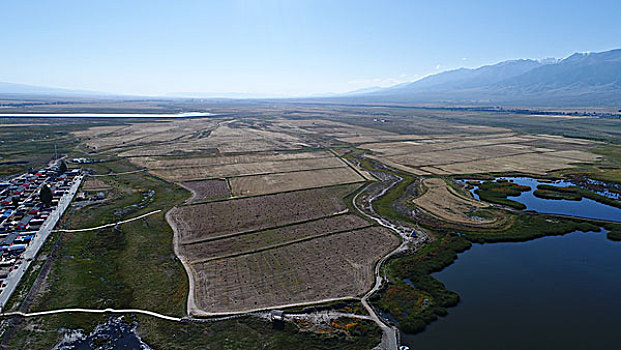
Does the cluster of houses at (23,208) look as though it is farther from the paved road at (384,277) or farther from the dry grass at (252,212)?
the paved road at (384,277)

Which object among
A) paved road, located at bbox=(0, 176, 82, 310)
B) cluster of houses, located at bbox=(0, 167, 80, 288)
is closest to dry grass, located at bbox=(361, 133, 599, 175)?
paved road, located at bbox=(0, 176, 82, 310)

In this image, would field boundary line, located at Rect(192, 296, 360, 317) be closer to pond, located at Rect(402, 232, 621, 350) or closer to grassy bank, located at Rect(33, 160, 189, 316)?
grassy bank, located at Rect(33, 160, 189, 316)

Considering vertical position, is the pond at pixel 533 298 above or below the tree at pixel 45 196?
below

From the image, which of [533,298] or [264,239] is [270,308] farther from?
[533,298]

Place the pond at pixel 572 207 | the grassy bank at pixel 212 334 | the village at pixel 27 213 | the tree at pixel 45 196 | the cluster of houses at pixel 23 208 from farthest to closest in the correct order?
the pond at pixel 572 207 < the tree at pixel 45 196 < the cluster of houses at pixel 23 208 < the village at pixel 27 213 < the grassy bank at pixel 212 334

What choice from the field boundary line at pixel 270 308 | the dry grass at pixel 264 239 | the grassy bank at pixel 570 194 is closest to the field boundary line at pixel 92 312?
the field boundary line at pixel 270 308

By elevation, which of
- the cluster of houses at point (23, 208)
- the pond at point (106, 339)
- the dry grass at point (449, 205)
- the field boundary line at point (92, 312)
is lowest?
the pond at point (106, 339)

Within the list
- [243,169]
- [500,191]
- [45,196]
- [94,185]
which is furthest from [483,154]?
[45,196]

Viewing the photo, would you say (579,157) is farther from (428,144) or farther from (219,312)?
(219,312)
